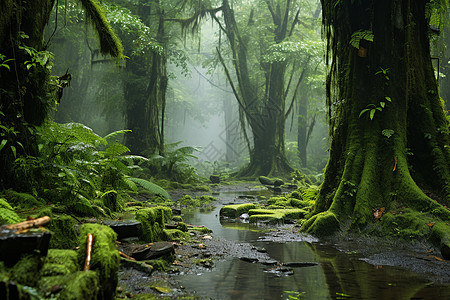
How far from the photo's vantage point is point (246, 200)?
12422 millimetres

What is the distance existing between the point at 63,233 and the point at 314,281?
2.80 meters

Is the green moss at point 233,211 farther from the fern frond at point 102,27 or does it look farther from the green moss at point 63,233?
the green moss at point 63,233

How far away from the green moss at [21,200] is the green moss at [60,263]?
186cm

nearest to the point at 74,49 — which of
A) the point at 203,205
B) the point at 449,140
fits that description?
the point at 203,205

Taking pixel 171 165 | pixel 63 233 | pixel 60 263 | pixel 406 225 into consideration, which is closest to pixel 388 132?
pixel 406 225

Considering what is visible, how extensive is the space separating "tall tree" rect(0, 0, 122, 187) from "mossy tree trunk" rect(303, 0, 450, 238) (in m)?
4.95

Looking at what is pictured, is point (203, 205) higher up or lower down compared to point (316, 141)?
lower down

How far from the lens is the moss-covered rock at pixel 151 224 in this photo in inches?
183

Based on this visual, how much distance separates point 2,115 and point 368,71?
610 centimetres

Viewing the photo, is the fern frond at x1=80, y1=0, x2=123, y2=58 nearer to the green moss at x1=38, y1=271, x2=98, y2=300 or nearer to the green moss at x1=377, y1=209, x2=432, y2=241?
the green moss at x1=38, y1=271, x2=98, y2=300

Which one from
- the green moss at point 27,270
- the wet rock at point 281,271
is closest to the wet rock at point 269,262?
the wet rock at point 281,271

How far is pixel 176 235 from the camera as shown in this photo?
5.65 metres

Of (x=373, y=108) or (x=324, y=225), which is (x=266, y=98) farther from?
(x=324, y=225)

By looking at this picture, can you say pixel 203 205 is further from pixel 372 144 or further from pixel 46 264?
pixel 46 264
